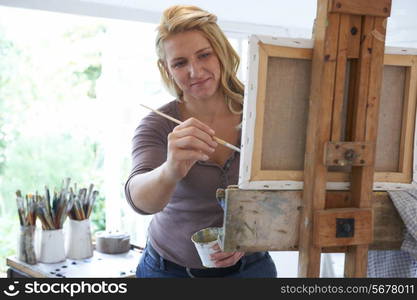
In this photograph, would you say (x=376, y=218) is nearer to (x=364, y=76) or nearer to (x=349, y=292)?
(x=349, y=292)

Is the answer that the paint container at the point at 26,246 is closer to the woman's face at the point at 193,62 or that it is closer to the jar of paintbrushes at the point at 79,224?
the jar of paintbrushes at the point at 79,224

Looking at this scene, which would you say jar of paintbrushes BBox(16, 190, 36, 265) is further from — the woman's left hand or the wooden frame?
the wooden frame

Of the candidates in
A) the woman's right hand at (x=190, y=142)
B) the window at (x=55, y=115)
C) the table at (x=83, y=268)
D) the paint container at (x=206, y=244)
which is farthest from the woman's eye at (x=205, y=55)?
the window at (x=55, y=115)

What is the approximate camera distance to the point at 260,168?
926 mm

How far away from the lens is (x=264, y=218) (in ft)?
3.08

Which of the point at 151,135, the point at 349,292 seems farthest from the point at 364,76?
the point at 151,135

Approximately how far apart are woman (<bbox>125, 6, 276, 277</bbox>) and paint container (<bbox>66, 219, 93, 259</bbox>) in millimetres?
750

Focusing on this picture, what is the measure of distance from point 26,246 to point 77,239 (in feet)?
0.68

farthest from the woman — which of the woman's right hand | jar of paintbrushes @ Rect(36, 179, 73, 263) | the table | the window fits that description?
the window

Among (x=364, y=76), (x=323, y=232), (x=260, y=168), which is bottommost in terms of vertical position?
(x=323, y=232)

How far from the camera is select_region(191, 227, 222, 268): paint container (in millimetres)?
1049

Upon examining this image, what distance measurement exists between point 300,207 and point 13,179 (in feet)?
9.84

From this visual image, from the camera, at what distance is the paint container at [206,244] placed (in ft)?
3.44

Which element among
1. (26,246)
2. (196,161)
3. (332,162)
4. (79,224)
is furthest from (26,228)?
(332,162)
